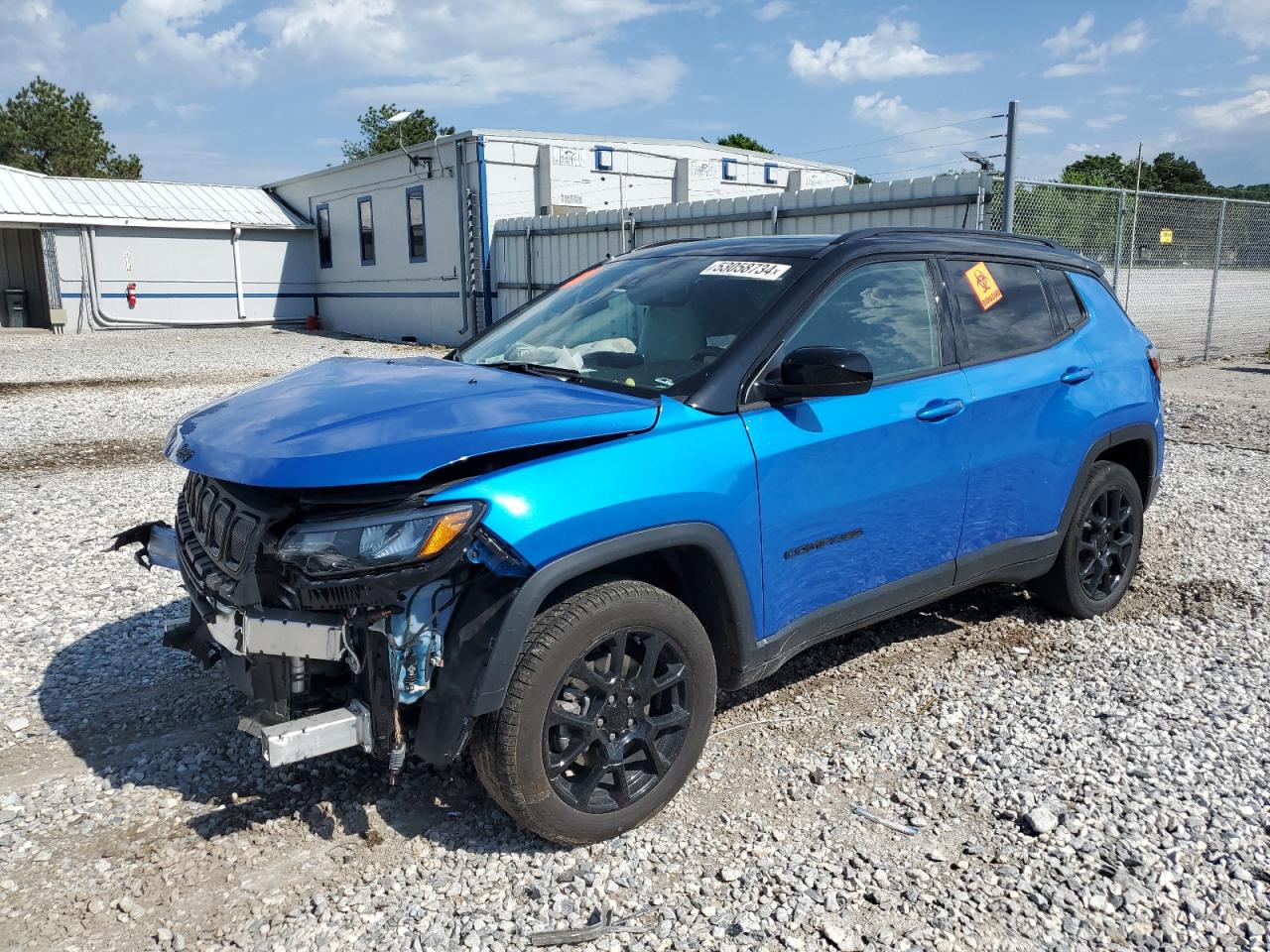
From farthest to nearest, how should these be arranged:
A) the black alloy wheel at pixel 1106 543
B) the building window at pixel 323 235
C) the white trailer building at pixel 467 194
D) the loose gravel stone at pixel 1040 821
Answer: the building window at pixel 323 235
the white trailer building at pixel 467 194
the black alloy wheel at pixel 1106 543
the loose gravel stone at pixel 1040 821

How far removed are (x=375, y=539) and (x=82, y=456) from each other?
7.75 meters

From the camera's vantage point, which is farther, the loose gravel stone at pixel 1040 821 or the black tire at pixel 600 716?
the loose gravel stone at pixel 1040 821

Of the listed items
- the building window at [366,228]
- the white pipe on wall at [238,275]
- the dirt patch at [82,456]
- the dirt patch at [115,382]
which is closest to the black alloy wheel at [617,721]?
the dirt patch at [82,456]

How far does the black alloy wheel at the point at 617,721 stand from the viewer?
294cm

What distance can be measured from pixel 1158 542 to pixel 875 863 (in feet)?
Result: 14.2

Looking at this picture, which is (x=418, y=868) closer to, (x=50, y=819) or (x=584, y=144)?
(x=50, y=819)

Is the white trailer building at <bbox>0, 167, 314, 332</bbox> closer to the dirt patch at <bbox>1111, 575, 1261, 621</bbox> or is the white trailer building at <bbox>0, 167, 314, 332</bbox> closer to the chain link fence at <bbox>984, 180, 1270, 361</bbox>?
the chain link fence at <bbox>984, 180, 1270, 361</bbox>

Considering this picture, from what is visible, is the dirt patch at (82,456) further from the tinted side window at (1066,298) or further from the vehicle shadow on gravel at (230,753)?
the tinted side window at (1066,298)

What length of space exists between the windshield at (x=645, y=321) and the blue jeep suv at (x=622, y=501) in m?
0.02

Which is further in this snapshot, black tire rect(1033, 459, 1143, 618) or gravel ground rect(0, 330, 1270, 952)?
black tire rect(1033, 459, 1143, 618)

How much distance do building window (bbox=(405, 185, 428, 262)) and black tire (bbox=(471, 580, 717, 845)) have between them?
69.9ft

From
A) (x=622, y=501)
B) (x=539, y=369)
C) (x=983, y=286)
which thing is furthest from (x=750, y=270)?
(x=622, y=501)

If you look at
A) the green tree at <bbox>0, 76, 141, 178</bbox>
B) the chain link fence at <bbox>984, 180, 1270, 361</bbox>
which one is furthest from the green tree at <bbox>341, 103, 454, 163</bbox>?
the chain link fence at <bbox>984, 180, 1270, 361</bbox>

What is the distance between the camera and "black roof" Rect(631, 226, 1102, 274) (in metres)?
3.83
